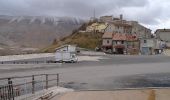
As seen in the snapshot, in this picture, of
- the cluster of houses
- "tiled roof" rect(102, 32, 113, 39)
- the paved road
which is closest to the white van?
the paved road

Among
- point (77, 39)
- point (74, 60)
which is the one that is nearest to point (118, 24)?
point (77, 39)

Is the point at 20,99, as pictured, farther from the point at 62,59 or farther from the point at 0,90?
the point at 62,59

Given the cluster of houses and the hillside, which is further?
the hillside

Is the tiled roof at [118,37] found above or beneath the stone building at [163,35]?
beneath

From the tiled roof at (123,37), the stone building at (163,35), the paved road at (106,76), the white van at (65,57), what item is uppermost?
the stone building at (163,35)

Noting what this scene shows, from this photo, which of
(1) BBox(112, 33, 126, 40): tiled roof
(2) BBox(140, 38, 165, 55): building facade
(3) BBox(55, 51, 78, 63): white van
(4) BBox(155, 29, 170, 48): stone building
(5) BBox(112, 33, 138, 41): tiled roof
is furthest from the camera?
(4) BBox(155, 29, 170, 48): stone building

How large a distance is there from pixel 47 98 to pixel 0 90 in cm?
358

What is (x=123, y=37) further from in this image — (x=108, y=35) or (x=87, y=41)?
(x=87, y=41)

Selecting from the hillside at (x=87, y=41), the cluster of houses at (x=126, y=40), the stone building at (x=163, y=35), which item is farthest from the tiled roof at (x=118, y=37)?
the stone building at (x=163, y=35)

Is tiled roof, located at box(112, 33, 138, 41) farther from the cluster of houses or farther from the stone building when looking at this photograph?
the stone building

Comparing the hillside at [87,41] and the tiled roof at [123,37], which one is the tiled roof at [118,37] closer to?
the tiled roof at [123,37]

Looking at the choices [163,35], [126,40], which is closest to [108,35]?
Answer: [126,40]

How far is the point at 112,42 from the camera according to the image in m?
107

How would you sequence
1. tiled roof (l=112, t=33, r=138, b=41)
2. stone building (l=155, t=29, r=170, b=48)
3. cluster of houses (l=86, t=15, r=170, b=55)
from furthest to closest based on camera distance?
stone building (l=155, t=29, r=170, b=48)
tiled roof (l=112, t=33, r=138, b=41)
cluster of houses (l=86, t=15, r=170, b=55)
